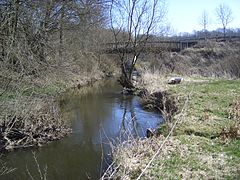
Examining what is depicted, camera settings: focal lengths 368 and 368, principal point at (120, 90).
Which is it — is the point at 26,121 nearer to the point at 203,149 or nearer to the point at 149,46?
the point at 203,149

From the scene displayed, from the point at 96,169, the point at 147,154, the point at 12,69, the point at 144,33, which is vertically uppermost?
the point at 144,33

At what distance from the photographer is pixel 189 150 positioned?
7.98 meters

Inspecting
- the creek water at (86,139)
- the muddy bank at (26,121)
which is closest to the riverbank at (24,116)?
the muddy bank at (26,121)

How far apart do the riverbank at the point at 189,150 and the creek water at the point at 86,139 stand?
0.82 metres

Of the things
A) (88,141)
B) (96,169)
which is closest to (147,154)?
(96,169)

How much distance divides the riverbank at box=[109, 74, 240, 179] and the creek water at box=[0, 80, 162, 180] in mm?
816

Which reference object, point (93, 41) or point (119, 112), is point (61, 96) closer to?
point (119, 112)

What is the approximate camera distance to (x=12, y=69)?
1141cm

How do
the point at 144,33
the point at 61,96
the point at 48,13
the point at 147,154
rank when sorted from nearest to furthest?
the point at 147,154, the point at 48,13, the point at 61,96, the point at 144,33

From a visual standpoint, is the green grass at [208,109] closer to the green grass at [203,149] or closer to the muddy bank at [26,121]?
the green grass at [203,149]

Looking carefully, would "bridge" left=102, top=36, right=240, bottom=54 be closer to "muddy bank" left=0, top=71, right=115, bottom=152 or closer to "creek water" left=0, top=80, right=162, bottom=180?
"creek water" left=0, top=80, right=162, bottom=180

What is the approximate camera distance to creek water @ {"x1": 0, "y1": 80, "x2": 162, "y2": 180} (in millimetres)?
9562

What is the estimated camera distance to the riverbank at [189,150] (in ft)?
22.4

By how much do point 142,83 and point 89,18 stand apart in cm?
561
